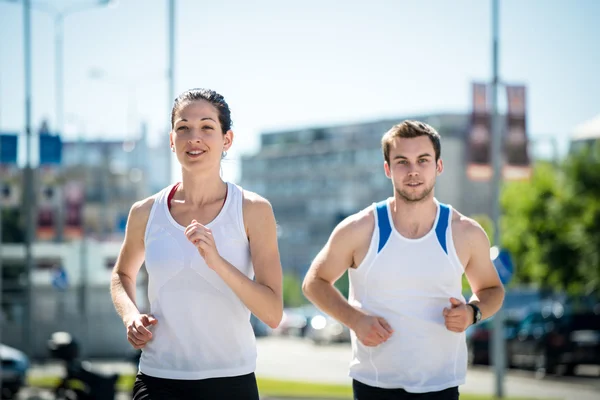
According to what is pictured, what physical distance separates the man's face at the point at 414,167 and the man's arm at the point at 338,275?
226 millimetres

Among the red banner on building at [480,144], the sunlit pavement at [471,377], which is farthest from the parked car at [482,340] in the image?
the red banner on building at [480,144]

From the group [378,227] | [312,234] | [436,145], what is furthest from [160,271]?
[312,234]

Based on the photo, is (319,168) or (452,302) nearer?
(452,302)

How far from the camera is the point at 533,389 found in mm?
24766

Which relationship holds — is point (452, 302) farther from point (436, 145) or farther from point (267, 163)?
point (267, 163)

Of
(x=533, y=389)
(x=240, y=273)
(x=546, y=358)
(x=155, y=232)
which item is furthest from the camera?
(x=546, y=358)

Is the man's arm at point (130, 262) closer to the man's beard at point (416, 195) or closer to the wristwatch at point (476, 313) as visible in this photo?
the man's beard at point (416, 195)

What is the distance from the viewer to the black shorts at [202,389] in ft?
14.2

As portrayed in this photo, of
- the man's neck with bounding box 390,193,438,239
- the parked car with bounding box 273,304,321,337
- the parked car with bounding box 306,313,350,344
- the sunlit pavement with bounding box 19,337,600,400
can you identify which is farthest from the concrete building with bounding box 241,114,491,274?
the man's neck with bounding box 390,193,438,239

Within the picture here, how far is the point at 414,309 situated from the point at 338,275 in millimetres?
447

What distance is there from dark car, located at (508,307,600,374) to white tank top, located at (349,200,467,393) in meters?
25.7

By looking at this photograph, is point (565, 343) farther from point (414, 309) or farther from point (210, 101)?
point (210, 101)

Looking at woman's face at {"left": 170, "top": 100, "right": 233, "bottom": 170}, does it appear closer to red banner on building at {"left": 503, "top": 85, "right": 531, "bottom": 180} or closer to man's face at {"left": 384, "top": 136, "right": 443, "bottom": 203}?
man's face at {"left": 384, "top": 136, "right": 443, "bottom": 203}

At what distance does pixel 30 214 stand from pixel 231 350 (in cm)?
2983
